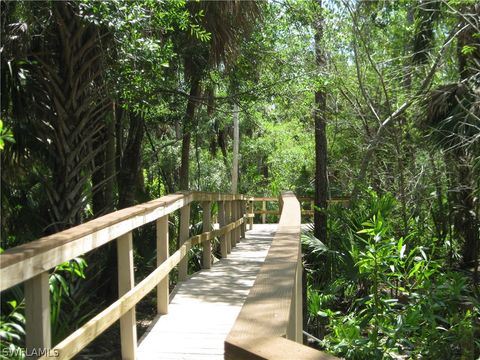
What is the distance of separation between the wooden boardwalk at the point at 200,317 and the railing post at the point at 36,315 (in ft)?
6.57

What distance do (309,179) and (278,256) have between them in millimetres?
24587

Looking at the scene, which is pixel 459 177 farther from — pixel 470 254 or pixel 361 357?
pixel 361 357

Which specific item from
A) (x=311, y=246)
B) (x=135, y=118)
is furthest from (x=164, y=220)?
(x=311, y=246)

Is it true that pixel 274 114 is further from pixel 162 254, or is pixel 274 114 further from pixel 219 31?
pixel 162 254

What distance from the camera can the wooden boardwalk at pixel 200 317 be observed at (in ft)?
15.1

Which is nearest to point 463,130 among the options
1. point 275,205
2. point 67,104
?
point 67,104

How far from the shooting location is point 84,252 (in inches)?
130

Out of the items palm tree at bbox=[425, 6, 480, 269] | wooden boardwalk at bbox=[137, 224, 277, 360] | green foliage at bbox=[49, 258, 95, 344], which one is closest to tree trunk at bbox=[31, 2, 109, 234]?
green foliage at bbox=[49, 258, 95, 344]

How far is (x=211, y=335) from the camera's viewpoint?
4.98 metres

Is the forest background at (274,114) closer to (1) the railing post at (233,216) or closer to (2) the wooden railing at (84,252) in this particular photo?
(2) the wooden railing at (84,252)

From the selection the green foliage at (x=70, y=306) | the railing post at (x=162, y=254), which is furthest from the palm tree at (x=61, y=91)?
the railing post at (x=162, y=254)

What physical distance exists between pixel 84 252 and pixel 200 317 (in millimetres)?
2520

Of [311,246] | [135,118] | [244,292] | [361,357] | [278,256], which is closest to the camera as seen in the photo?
[278,256]

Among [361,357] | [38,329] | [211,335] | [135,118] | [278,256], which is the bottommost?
[361,357]
